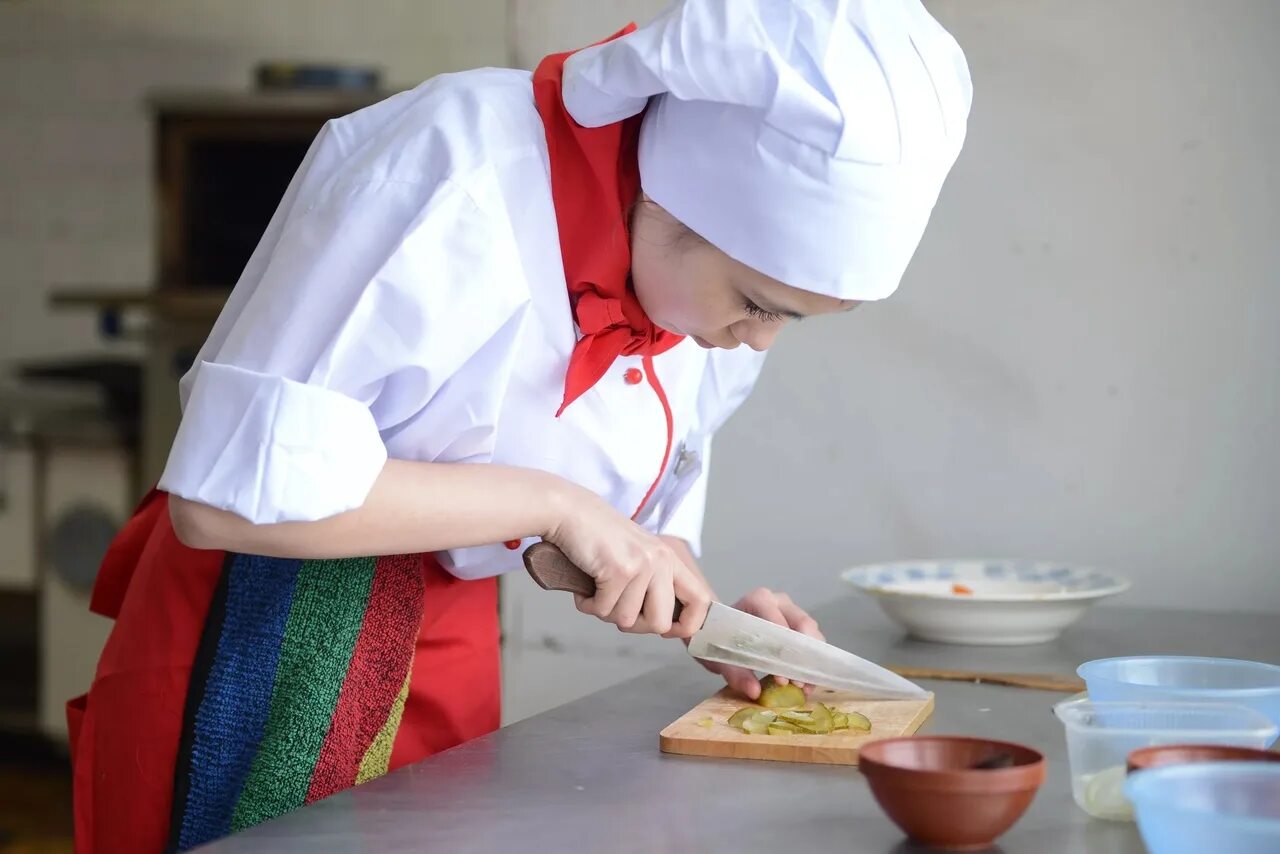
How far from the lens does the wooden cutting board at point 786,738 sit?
103cm

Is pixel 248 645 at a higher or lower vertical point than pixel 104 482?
higher

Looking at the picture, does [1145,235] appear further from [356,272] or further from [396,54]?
[396,54]

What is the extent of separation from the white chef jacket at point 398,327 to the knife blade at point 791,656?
0.57 ft

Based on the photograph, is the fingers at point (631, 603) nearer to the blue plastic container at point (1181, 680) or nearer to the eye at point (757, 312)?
the eye at point (757, 312)

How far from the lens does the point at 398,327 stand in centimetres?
100

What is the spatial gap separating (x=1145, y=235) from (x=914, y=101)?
858mm

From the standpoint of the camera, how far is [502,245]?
1050 millimetres

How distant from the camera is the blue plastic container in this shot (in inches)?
36.2

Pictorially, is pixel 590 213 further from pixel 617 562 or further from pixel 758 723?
pixel 758 723

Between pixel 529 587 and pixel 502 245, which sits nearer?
pixel 502 245

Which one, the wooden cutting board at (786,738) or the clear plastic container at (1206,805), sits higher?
the clear plastic container at (1206,805)

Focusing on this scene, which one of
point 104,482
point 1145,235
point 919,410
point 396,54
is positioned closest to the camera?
point 1145,235

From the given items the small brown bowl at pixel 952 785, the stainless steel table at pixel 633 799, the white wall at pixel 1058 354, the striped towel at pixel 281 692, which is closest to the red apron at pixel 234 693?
the striped towel at pixel 281 692

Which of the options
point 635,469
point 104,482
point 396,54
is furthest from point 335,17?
point 635,469
